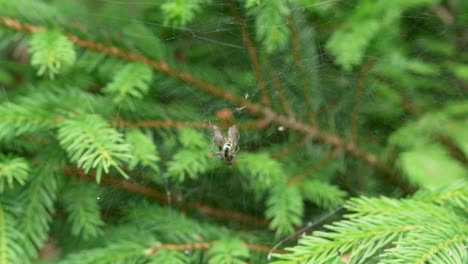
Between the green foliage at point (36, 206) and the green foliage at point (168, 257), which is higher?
the green foliage at point (36, 206)

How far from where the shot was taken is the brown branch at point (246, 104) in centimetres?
129

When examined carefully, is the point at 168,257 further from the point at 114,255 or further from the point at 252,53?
the point at 252,53

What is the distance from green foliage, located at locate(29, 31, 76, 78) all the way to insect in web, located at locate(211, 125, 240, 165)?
0.36 m

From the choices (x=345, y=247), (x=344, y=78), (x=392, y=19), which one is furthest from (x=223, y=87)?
(x=345, y=247)

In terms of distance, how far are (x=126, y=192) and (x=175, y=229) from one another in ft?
0.59

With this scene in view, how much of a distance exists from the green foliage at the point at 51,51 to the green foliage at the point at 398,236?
64cm

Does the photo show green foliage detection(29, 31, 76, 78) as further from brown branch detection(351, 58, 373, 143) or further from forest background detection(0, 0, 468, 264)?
brown branch detection(351, 58, 373, 143)

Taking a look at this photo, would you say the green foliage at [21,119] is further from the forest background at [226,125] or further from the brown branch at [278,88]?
the brown branch at [278,88]

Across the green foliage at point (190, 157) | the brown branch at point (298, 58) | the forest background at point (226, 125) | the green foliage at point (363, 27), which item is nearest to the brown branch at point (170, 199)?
the forest background at point (226, 125)

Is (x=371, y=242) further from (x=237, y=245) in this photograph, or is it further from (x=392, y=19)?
(x=392, y=19)

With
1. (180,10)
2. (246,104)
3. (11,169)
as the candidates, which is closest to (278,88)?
(246,104)

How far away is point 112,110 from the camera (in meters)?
1.26

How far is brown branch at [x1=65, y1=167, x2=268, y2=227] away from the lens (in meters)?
1.31

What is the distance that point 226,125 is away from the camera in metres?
1.23
